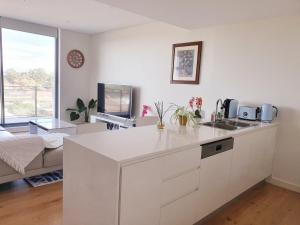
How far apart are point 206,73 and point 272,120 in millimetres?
1209

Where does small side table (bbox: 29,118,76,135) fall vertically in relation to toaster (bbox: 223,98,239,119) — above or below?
below

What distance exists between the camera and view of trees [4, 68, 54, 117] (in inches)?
206

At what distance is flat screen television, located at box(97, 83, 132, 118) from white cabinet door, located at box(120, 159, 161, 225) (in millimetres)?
3349

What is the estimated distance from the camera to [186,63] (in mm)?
3902

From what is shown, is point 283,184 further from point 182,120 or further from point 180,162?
point 180,162

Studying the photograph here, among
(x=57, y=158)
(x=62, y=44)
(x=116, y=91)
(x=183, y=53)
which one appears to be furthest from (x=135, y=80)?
(x=57, y=158)

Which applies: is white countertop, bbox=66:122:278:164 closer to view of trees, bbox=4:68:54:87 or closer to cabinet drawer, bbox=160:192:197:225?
cabinet drawer, bbox=160:192:197:225

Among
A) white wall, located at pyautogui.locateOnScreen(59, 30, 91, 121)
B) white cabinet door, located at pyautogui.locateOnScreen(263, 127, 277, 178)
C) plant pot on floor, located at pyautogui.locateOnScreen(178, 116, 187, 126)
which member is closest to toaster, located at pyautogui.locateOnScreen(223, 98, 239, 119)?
white cabinet door, located at pyautogui.locateOnScreen(263, 127, 277, 178)

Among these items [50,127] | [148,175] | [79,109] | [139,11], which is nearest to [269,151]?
[148,175]

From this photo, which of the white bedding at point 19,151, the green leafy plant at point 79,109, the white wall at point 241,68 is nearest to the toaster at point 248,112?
the white wall at point 241,68

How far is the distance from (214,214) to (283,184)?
137 centimetres

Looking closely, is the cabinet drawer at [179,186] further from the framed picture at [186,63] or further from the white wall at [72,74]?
the white wall at [72,74]

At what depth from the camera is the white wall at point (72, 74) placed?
5.59 m

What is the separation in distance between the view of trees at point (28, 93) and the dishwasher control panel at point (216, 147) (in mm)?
4837
